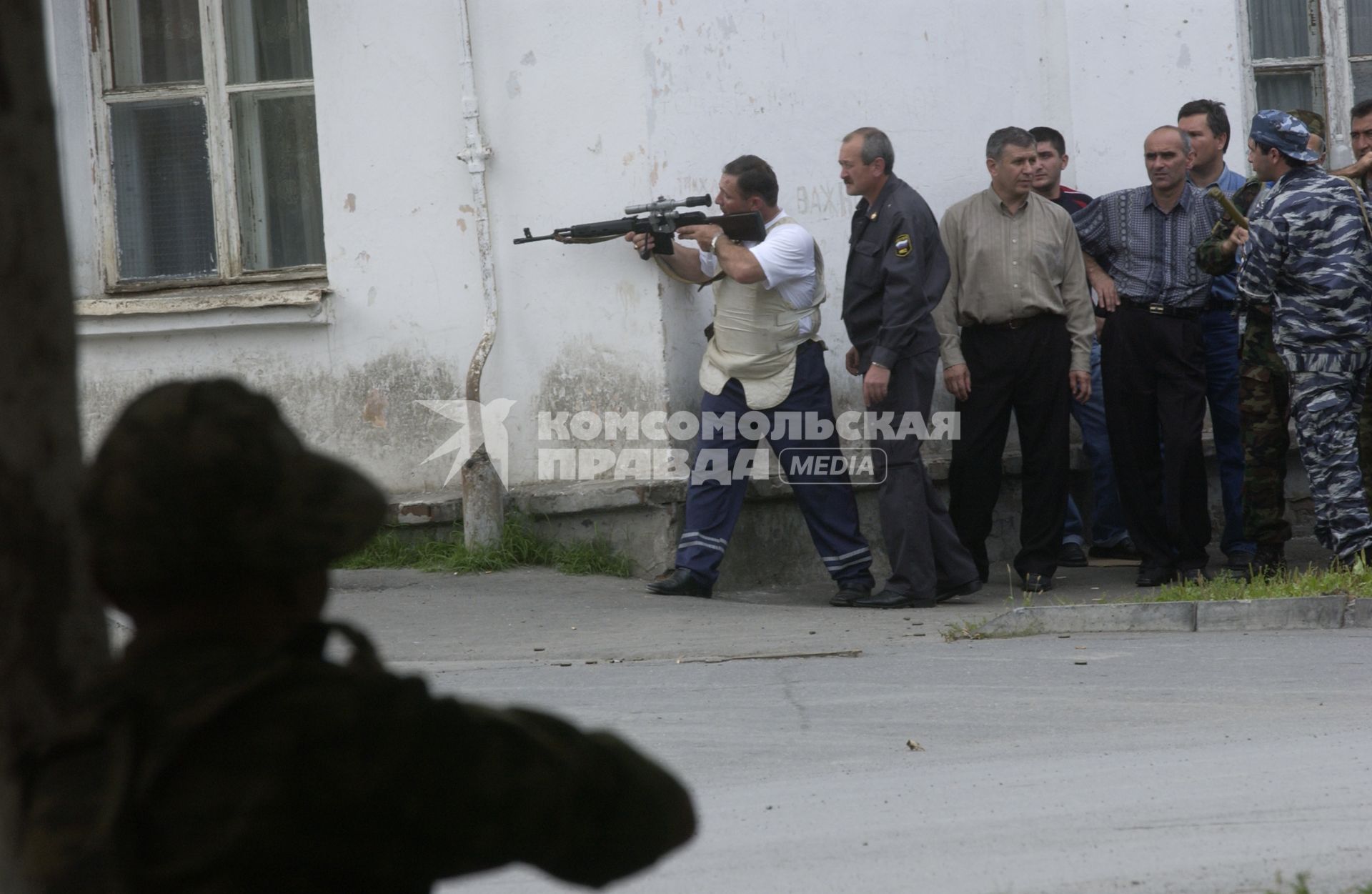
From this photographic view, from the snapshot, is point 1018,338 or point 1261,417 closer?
point 1261,417

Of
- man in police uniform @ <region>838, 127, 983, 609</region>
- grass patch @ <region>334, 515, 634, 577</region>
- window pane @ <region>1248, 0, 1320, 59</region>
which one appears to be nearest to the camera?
man in police uniform @ <region>838, 127, 983, 609</region>

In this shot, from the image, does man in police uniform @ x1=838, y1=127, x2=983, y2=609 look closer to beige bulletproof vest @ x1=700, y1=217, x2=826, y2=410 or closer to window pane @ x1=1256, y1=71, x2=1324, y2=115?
beige bulletproof vest @ x1=700, y1=217, x2=826, y2=410

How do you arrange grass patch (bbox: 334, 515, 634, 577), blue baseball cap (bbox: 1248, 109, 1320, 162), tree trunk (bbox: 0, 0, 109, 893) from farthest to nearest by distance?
grass patch (bbox: 334, 515, 634, 577)
blue baseball cap (bbox: 1248, 109, 1320, 162)
tree trunk (bbox: 0, 0, 109, 893)

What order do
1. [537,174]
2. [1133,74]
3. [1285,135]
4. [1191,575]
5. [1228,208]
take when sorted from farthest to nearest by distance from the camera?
1. [1133,74]
2. [537,174]
3. [1191,575]
4. [1228,208]
5. [1285,135]

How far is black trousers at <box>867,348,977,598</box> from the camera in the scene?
786cm

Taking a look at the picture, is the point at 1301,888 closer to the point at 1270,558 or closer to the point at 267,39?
the point at 1270,558

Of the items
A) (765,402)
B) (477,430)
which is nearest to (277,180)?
(477,430)

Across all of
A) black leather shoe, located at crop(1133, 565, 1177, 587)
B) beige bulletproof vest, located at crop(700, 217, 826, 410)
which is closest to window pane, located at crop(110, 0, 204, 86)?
beige bulletproof vest, located at crop(700, 217, 826, 410)

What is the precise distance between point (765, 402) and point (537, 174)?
5.82 ft

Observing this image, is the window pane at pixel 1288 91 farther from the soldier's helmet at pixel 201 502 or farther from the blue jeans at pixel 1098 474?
the soldier's helmet at pixel 201 502

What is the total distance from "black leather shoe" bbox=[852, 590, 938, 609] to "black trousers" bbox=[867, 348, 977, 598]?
3cm

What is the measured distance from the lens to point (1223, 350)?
8484mm

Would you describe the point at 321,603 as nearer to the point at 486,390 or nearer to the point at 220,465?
the point at 220,465

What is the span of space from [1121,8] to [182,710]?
9.07 meters
